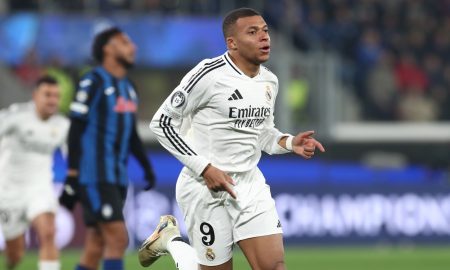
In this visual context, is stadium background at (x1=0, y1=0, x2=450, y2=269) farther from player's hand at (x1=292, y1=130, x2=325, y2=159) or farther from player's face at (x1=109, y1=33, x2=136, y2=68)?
player's hand at (x1=292, y1=130, x2=325, y2=159)

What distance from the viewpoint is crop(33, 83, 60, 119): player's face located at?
12.1 meters

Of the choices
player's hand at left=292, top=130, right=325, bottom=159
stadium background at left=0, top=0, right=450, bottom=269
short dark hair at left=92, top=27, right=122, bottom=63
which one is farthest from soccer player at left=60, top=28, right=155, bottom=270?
stadium background at left=0, top=0, right=450, bottom=269

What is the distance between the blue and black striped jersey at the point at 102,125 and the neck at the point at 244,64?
8.76ft

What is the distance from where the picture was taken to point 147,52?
20766mm

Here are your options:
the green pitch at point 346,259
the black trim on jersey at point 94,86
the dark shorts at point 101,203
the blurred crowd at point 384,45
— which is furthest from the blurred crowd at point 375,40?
the dark shorts at point 101,203

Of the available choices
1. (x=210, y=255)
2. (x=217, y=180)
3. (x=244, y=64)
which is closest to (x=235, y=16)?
(x=244, y=64)

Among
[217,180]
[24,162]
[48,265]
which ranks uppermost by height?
[24,162]

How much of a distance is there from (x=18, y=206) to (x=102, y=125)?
2057mm

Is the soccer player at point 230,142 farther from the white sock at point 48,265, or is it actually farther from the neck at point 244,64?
the white sock at point 48,265

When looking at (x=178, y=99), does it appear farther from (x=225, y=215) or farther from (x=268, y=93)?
(x=225, y=215)

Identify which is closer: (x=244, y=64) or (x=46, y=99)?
(x=244, y=64)

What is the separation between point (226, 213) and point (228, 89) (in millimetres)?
832

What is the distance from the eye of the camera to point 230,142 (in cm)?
793

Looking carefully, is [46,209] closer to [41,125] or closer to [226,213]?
[41,125]
